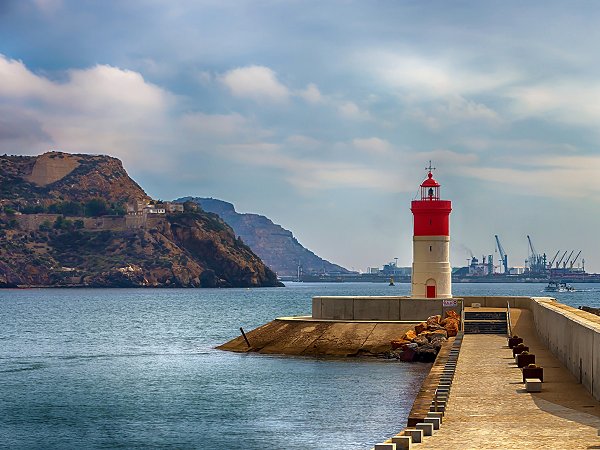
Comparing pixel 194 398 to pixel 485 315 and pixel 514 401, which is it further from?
pixel 485 315

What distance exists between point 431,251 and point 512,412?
4003cm

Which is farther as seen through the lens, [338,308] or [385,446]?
[338,308]

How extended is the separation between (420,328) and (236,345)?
1355cm

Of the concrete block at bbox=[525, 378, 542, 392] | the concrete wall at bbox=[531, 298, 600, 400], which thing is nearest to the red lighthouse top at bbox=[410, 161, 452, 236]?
the concrete wall at bbox=[531, 298, 600, 400]

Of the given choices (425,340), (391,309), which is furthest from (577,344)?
(391,309)

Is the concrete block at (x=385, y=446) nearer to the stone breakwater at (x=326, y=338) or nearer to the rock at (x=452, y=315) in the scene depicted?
the stone breakwater at (x=326, y=338)

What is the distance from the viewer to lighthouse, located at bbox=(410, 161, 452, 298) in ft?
216

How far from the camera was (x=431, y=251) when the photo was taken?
6600cm

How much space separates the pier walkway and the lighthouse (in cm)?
2556

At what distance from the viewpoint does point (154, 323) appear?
4510 inches

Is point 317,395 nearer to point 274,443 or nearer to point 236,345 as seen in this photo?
point 274,443

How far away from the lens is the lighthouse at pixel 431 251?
6594 centimetres

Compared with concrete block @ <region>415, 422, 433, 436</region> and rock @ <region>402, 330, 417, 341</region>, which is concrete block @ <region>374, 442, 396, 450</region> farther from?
rock @ <region>402, 330, 417, 341</region>

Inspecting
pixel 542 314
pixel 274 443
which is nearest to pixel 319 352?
pixel 542 314
